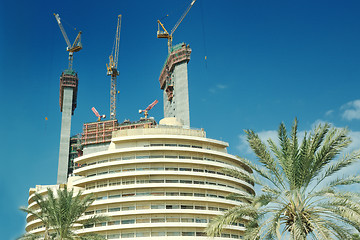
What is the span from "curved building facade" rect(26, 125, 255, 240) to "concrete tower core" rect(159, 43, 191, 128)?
51.7 meters

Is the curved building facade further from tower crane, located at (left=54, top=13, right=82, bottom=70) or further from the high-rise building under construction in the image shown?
tower crane, located at (left=54, top=13, right=82, bottom=70)

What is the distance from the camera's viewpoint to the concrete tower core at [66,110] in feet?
479

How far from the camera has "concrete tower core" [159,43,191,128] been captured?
427 feet

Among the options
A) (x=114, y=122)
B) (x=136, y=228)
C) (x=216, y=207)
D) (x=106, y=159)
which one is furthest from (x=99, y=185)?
→ (x=114, y=122)

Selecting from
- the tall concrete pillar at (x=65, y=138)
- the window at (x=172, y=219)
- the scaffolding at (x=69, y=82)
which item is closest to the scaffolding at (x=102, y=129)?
the tall concrete pillar at (x=65, y=138)

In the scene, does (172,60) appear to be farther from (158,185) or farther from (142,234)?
(142,234)

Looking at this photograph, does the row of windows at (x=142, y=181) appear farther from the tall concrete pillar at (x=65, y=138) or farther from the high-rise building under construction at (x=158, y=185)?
the tall concrete pillar at (x=65, y=138)

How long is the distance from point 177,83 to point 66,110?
45111mm

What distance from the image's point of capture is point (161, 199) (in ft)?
217

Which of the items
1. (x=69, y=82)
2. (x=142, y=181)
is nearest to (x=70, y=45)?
(x=69, y=82)

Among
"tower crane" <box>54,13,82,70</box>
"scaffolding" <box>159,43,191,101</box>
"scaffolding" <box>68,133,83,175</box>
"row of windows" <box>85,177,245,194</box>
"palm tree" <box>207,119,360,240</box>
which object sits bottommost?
"palm tree" <box>207,119,360,240</box>

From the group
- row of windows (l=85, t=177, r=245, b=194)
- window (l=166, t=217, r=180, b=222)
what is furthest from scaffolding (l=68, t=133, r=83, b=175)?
window (l=166, t=217, r=180, b=222)

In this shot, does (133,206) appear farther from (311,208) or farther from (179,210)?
(311,208)

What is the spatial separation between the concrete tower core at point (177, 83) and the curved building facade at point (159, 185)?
51.7 meters
